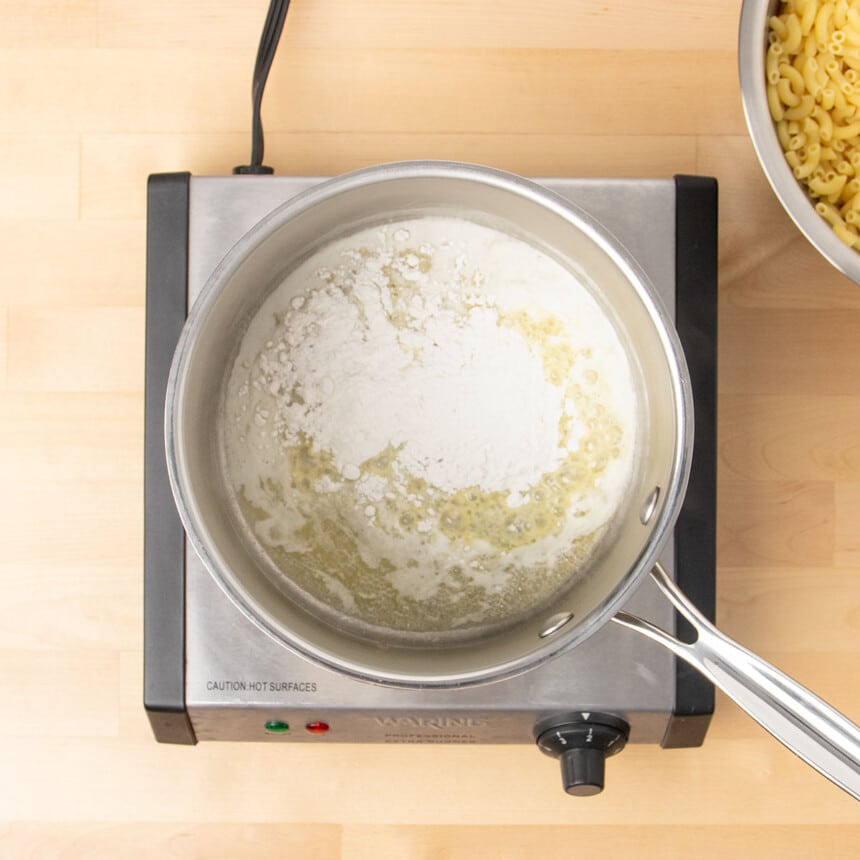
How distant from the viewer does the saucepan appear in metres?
0.42

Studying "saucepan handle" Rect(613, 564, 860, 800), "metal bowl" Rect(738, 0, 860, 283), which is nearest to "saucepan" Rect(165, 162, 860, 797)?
"saucepan handle" Rect(613, 564, 860, 800)

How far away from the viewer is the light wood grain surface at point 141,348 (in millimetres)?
620

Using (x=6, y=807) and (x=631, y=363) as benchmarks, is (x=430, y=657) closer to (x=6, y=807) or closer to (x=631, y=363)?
(x=631, y=363)

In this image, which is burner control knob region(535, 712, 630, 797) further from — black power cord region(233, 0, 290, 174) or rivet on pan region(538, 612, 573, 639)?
black power cord region(233, 0, 290, 174)

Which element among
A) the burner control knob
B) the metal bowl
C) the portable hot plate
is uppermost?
the metal bowl

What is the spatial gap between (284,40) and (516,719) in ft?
1.59

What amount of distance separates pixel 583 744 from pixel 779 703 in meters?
0.15

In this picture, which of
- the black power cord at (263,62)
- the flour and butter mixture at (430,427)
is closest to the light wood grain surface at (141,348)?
the black power cord at (263,62)

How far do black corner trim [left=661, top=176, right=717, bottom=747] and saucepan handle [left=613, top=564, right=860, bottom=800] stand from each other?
0.36ft

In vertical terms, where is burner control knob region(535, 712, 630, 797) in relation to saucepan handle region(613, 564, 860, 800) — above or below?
below

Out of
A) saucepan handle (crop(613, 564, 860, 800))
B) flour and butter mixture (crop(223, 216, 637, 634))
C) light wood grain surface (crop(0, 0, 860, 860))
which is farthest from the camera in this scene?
light wood grain surface (crop(0, 0, 860, 860))

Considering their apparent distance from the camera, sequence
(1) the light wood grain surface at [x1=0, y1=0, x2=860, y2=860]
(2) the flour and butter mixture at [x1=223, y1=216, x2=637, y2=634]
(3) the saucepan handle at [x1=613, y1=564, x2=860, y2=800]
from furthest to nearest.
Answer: (1) the light wood grain surface at [x1=0, y1=0, x2=860, y2=860], (2) the flour and butter mixture at [x1=223, y1=216, x2=637, y2=634], (3) the saucepan handle at [x1=613, y1=564, x2=860, y2=800]

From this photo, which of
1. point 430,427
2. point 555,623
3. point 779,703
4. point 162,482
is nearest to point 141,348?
point 162,482

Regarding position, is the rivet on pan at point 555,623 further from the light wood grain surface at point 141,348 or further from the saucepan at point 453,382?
the light wood grain surface at point 141,348
